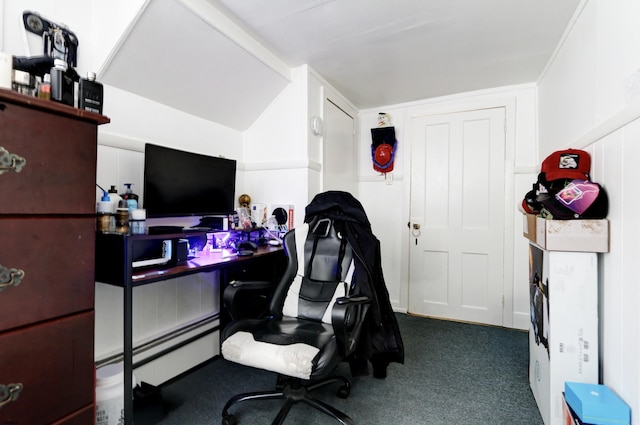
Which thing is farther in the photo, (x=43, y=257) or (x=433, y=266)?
(x=433, y=266)

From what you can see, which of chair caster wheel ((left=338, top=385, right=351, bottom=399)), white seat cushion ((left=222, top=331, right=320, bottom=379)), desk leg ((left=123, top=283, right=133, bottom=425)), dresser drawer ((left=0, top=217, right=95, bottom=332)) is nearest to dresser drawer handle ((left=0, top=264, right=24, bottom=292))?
dresser drawer ((left=0, top=217, right=95, bottom=332))

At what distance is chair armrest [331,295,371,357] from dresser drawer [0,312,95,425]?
102 cm

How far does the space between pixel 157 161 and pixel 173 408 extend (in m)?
1.46

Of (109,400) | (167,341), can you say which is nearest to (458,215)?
(167,341)

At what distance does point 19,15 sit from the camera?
1.47 meters

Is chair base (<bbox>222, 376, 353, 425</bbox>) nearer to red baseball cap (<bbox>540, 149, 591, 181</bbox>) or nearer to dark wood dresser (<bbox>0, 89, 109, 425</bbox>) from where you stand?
dark wood dresser (<bbox>0, 89, 109, 425</bbox>)

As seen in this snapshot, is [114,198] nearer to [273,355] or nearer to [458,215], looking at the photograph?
[273,355]

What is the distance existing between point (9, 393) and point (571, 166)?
8.63 feet

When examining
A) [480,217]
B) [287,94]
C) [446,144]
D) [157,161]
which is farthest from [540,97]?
[157,161]

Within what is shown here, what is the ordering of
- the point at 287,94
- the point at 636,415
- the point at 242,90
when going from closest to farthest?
1. the point at 636,415
2. the point at 242,90
3. the point at 287,94

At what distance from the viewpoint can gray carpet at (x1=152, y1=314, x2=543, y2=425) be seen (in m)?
1.78

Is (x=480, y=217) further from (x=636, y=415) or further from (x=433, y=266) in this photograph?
(x=636, y=415)

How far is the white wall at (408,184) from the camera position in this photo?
3.16 metres

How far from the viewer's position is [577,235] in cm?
155
